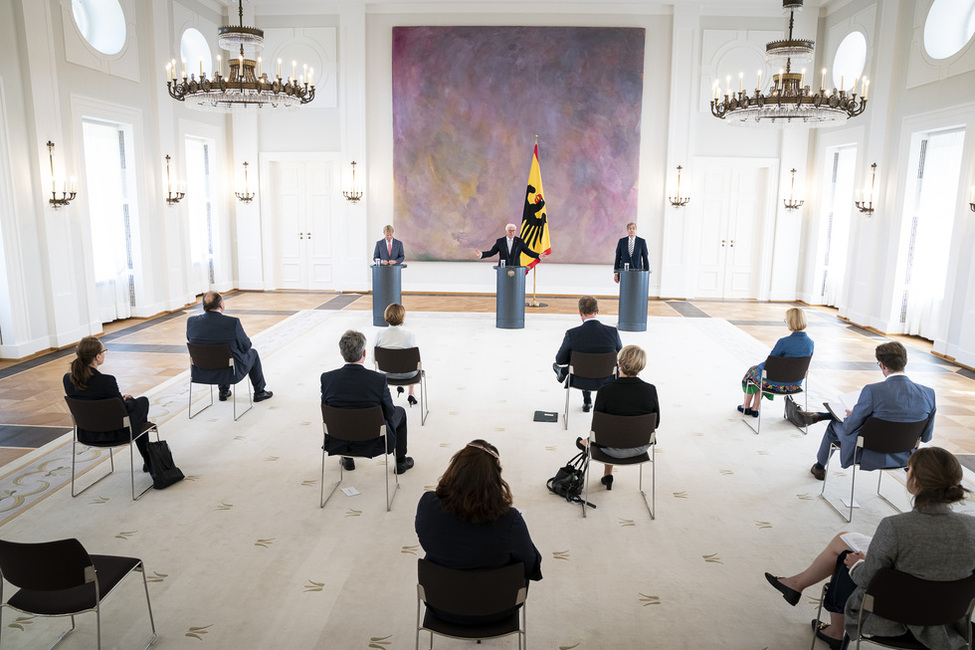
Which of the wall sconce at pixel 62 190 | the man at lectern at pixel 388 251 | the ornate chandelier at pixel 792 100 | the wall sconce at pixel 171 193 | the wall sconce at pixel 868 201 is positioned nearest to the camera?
the ornate chandelier at pixel 792 100

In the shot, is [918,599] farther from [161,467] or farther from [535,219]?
[535,219]

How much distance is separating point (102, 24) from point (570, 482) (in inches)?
419

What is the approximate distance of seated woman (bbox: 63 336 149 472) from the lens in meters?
4.76

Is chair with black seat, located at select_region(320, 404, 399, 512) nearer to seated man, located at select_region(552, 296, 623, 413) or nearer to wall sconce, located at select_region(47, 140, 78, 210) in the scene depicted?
seated man, located at select_region(552, 296, 623, 413)

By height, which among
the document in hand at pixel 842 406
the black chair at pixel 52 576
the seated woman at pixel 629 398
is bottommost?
the black chair at pixel 52 576

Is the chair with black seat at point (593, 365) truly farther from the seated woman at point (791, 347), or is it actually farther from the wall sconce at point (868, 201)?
the wall sconce at point (868, 201)

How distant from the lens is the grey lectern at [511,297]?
10961mm

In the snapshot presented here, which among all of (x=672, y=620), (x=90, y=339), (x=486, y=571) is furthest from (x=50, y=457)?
(x=672, y=620)

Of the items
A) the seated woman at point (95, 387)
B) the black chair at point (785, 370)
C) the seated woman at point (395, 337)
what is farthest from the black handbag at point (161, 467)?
the black chair at point (785, 370)

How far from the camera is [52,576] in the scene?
2.92m

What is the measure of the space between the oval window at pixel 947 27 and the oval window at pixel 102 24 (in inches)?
495

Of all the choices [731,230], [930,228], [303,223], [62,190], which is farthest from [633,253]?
[62,190]

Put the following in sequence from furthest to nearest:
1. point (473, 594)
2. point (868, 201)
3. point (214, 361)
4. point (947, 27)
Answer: point (868, 201) → point (947, 27) → point (214, 361) → point (473, 594)

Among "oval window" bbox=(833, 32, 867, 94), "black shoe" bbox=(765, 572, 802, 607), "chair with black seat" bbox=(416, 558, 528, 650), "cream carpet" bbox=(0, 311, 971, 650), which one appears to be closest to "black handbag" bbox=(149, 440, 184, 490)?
"cream carpet" bbox=(0, 311, 971, 650)
